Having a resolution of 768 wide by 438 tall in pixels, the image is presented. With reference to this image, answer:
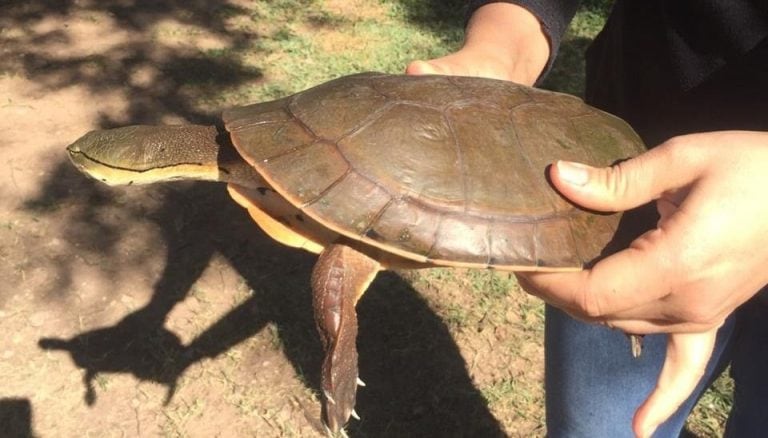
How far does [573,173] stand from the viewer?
5.32ft

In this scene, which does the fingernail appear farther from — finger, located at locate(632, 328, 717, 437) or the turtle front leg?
the turtle front leg

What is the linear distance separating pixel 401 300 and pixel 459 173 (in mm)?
2028

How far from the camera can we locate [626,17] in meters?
1.82

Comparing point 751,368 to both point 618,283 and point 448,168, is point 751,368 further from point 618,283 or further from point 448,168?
point 448,168

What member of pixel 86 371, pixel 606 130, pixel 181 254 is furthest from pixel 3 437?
pixel 606 130

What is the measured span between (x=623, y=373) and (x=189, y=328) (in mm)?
2185

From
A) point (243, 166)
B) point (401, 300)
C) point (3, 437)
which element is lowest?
point (3, 437)

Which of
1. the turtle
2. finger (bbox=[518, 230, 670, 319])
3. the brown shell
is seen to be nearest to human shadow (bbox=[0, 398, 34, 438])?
the turtle

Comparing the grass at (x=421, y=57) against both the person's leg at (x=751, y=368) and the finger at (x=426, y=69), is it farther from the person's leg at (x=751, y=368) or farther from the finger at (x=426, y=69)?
the finger at (x=426, y=69)

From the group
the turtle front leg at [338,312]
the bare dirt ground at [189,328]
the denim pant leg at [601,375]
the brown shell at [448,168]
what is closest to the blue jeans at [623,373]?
the denim pant leg at [601,375]

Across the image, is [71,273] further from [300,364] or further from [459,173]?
[459,173]

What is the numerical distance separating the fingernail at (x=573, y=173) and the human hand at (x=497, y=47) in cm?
55

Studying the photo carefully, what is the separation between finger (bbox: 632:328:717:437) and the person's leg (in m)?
0.29

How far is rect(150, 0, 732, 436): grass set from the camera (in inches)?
128
